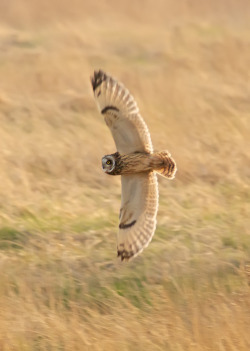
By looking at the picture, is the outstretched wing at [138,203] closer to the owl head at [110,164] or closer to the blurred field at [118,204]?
the owl head at [110,164]

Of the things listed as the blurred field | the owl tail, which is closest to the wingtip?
the owl tail

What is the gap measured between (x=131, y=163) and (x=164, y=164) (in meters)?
0.20

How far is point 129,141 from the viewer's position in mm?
5809

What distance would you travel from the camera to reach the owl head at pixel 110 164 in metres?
5.67

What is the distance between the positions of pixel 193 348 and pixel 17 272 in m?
1.54

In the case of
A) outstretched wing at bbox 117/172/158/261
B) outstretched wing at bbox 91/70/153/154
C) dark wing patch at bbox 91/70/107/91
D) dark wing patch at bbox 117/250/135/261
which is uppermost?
dark wing patch at bbox 91/70/107/91

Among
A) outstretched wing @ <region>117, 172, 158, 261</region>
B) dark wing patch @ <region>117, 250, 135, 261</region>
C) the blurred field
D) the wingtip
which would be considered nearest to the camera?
the blurred field

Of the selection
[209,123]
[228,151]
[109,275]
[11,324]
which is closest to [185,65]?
[209,123]

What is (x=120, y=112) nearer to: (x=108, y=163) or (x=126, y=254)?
(x=108, y=163)

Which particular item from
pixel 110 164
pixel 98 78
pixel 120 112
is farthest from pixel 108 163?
pixel 98 78

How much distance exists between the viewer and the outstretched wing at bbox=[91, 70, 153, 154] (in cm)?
564

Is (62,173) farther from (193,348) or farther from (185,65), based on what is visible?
(185,65)

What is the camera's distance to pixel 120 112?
18.7ft

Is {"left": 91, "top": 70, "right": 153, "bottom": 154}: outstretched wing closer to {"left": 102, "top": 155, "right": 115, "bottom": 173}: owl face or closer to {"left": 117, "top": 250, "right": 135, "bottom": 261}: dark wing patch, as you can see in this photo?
{"left": 102, "top": 155, "right": 115, "bottom": 173}: owl face
